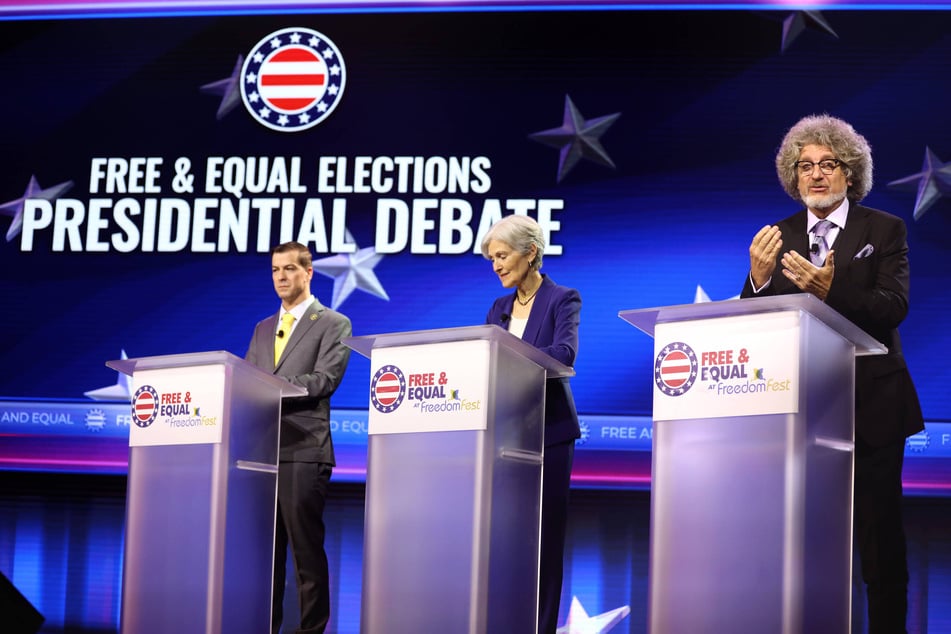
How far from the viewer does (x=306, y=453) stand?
4.47m

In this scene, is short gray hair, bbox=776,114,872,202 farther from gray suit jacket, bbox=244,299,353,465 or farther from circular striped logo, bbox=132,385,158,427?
circular striped logo, bbox=132,385,158,427

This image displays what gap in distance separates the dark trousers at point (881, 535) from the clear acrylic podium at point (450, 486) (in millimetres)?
907

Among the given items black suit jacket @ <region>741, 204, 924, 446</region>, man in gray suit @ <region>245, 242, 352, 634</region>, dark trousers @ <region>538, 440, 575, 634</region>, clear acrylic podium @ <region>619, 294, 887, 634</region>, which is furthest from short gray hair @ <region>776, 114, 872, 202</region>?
man in gray suit @ <region>245, 242, 352, 634</region>

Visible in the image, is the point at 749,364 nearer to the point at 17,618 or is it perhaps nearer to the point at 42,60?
the point at 17,618

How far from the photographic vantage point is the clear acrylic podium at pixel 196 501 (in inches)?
144

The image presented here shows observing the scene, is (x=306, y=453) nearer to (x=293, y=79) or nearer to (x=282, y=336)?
(x=282, y=336)

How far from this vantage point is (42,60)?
631 cm

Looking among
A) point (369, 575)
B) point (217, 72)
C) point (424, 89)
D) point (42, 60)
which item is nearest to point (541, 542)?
point (369, 575)

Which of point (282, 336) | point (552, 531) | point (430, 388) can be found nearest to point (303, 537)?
point (282, 336)

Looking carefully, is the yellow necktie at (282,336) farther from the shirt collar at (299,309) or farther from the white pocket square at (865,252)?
the white pocket square at (865,252)

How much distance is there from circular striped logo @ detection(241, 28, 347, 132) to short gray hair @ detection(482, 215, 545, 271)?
2323 mm

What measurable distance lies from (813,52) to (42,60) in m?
3.90

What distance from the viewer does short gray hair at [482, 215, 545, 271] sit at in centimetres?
397

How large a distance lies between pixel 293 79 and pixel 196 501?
3.02m
